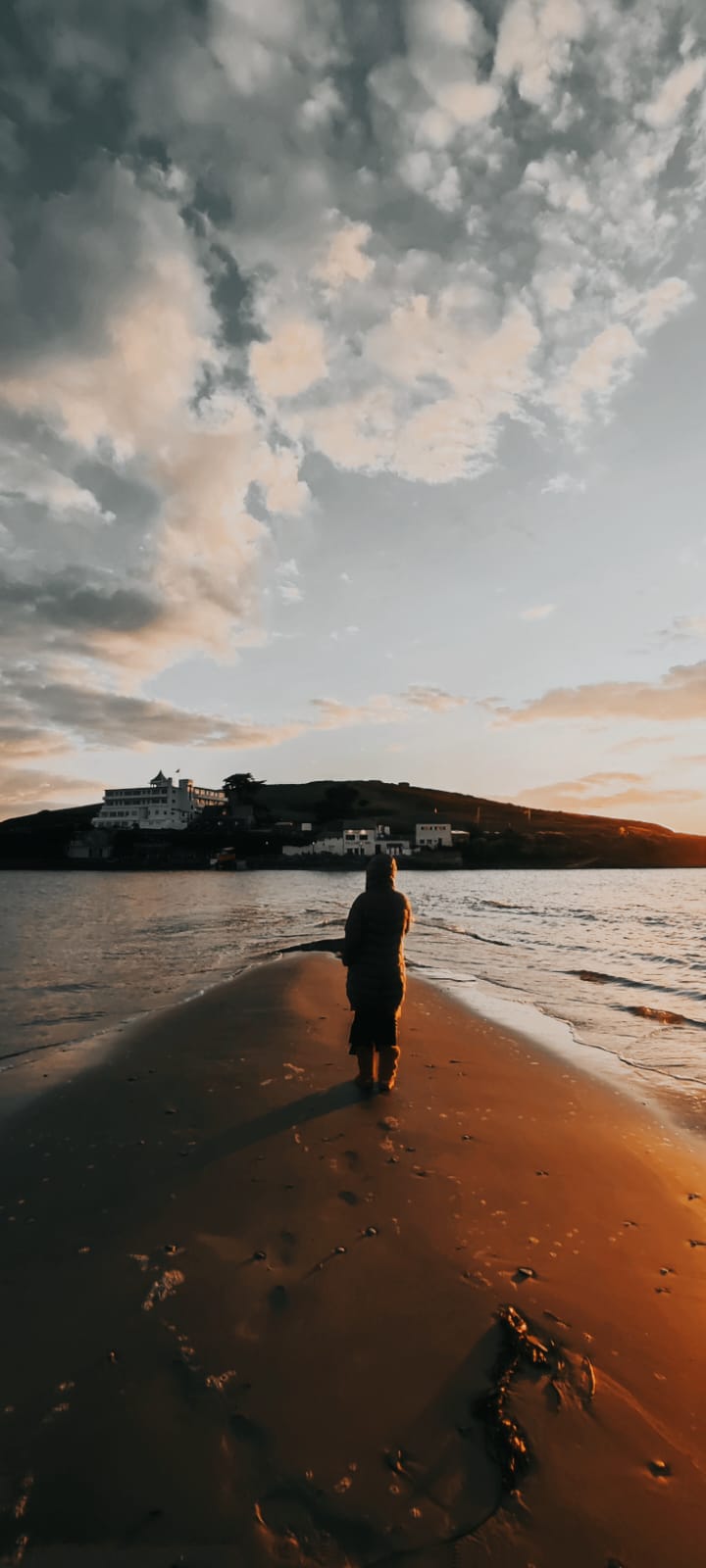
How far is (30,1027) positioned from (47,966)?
833 centimetres

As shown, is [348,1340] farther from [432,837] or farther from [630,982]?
[432,837]

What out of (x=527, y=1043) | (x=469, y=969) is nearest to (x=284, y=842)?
(x=469, y=969)

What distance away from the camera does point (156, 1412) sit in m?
3.32

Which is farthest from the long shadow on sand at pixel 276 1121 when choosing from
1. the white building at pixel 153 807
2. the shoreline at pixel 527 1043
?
the white building at pixel 153 807

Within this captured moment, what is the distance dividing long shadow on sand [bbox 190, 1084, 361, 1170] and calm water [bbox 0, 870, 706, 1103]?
4.65 m

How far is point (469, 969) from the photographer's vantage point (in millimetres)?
19734

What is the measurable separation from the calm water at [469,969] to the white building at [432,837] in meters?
119

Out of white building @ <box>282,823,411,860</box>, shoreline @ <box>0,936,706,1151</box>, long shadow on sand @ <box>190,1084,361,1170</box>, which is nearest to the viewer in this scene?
long shadow on sand @ <box>190,1084,361,1170</box>

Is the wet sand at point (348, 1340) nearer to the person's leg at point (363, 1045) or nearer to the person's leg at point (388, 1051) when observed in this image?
the person's leg at point (388, 1051)

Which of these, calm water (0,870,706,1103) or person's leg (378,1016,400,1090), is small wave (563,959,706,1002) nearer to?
calm water (0,870,706,1103)

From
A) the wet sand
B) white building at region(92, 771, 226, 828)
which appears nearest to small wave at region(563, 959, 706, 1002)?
the wet sand

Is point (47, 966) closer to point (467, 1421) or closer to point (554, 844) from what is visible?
point (467, 1421)

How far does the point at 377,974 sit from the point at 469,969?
12.0 metres

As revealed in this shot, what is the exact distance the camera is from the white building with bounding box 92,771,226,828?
584ft
